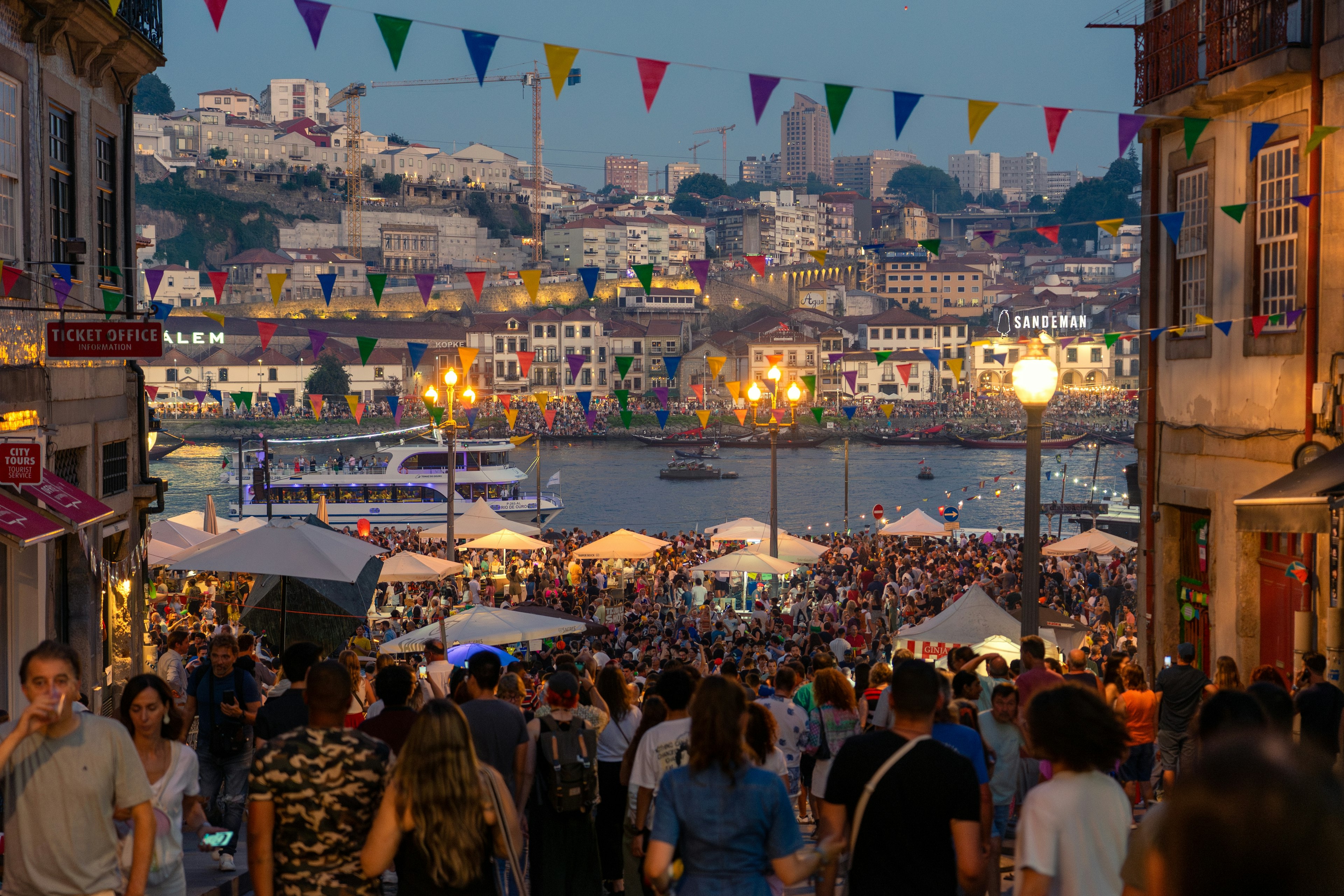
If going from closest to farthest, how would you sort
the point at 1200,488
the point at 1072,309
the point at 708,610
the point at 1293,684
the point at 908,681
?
1. the point at 908,681
2. the point at 1293,684
3. the point at 1200,488
4. the point at 708,610
5. the point at 1072,309

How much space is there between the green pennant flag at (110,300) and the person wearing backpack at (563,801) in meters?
8.93

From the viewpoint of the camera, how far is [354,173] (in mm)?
162375

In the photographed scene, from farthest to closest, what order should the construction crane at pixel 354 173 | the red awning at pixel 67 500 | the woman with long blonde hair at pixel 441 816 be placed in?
the construction crane at pixel 354 173
the red awning at pixel 67 500
the woman with long blonde hair at pixel 441 816

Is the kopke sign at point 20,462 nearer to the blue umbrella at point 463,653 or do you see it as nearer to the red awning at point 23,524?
the red awning at point 23,524

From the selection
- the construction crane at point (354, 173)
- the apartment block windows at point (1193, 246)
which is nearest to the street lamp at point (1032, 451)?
the apartment block windows at point (1193, 246)

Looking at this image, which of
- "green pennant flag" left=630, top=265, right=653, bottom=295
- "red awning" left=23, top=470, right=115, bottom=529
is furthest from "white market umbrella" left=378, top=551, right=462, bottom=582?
"red awning" left=23, top=470, right=115, bottom=529

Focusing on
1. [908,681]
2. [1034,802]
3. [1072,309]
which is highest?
[1072,309]

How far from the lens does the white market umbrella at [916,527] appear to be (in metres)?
25.2

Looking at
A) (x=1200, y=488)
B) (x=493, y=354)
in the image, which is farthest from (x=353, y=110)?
(x=1200, y=488)

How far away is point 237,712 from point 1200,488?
824 cm

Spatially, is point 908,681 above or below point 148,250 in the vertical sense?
below

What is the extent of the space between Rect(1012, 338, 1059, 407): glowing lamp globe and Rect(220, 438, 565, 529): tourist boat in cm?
4074

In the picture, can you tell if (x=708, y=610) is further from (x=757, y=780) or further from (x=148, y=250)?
(x=148, y=250)

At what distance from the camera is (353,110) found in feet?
571
